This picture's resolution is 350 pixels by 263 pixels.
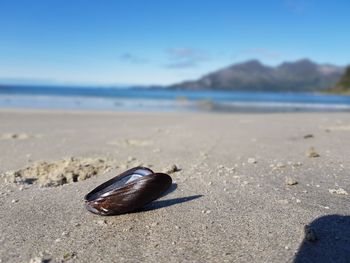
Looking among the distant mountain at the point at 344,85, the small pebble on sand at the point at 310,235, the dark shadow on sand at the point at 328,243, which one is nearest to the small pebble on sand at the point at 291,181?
the dark shadow on sand at the point at 328,243

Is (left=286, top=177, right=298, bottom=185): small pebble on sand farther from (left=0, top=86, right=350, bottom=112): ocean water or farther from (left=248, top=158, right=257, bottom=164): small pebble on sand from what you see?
(left=0, top=86, right=350, bottom=112): ocean water

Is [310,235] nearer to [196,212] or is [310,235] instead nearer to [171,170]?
[196,212]

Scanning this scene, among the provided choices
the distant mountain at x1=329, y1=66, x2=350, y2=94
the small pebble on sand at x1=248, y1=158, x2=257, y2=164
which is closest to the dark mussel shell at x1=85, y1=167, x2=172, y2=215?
the small pebble on sand at x1=248, y1=158, x2=257, y2=164

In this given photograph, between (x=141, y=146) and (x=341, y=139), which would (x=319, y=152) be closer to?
(x=341, y=139)

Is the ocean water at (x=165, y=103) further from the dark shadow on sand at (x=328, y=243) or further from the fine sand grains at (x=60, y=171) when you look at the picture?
the dark shadow on sand at (x=328, y=243)

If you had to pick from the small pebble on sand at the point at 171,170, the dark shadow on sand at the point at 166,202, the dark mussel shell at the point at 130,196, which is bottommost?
the dark shadow on sand at the point at 166,202

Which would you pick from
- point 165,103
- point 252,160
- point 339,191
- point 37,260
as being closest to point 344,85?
point 165,103

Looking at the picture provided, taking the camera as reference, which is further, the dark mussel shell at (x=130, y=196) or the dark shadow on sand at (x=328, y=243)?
the dark mussel shell at (x=130, y=196)

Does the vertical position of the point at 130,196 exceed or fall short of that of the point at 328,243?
it exceeds it
